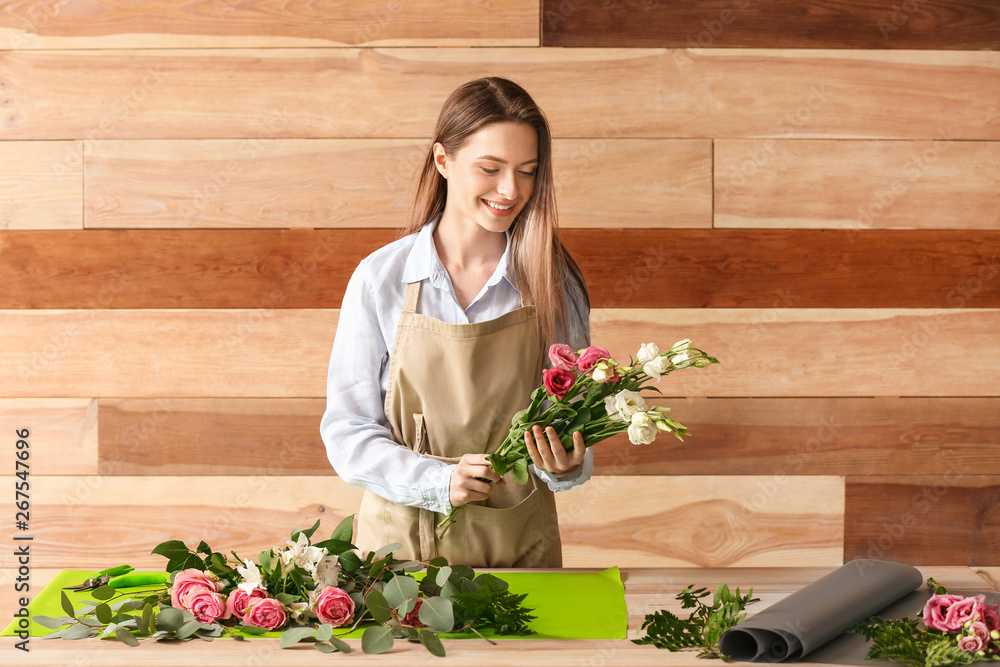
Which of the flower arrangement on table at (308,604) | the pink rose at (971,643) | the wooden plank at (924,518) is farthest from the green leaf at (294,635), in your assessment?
the wooden plank at (924,518)

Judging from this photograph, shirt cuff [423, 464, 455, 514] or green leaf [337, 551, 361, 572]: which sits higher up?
shirt cuff [423, 464, 455, 514]

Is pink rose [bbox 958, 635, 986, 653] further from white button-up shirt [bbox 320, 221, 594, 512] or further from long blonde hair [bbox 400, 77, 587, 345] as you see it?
Result: long blonde hair [bbox 400, 77, 587, 345]

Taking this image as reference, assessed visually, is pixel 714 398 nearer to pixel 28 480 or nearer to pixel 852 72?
pixel 852 72

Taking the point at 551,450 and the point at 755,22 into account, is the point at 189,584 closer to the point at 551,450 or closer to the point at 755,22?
the point at 551,450

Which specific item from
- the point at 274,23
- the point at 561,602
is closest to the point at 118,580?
the point at 561,602

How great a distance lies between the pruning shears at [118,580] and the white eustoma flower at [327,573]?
0.29 m

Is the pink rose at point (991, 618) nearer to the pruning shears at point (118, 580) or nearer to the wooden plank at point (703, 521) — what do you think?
the pruning shears at point (118, 580)

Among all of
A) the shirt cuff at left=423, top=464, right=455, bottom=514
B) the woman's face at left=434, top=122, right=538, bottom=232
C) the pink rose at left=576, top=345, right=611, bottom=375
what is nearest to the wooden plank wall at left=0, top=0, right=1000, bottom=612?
the woman's face at left=434, top=122, right=538, bottom=232

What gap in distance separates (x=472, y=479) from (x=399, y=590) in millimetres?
310

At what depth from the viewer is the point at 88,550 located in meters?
2.48

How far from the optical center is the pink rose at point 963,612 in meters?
1.07

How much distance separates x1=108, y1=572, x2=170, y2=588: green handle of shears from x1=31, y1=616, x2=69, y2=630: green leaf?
0.44 feet

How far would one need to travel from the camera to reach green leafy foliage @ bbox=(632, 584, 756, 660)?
3.63 ft

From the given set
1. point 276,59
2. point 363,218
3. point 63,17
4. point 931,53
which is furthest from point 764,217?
point 63,17
